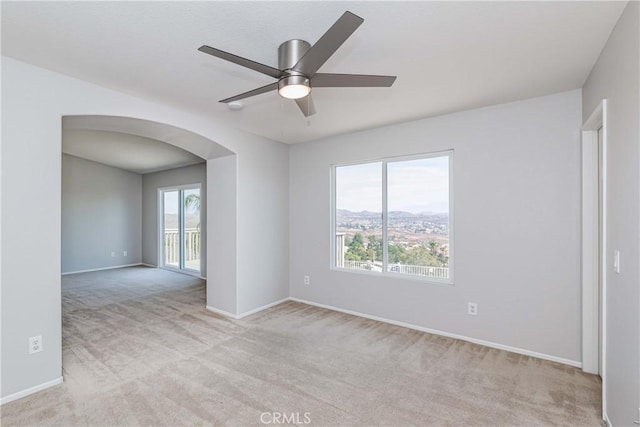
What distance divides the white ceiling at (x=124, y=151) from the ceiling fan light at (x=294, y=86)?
4.41 metres

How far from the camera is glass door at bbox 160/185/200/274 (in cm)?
687

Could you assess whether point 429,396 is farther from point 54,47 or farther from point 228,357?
point 54,47

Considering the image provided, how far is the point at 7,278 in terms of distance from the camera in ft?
7.06

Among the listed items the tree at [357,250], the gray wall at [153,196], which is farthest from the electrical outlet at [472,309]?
the gray wall at [153,196]

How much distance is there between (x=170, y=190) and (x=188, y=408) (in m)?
6.28

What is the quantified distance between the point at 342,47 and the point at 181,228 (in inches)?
250

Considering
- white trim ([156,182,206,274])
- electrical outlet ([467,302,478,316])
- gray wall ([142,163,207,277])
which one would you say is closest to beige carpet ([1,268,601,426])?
electrical outlet ([467,302,478,316])

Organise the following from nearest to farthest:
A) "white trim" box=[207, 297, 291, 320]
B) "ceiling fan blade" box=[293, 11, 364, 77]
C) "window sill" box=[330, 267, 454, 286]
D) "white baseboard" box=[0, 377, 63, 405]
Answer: "ceiling fan blade" box=[293, 11, 364, 77] → "white baseboard" box=[0, 377, 63, 405] → "window sill" box=[330, 267, 454, 286] → "white trim" box=[207, 297, 291, 320]

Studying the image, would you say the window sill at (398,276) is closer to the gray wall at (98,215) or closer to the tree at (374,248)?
the tree at (374,248)

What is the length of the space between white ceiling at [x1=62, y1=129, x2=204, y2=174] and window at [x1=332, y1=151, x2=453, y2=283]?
3.42 m

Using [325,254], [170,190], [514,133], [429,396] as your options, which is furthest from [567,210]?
[170,190]

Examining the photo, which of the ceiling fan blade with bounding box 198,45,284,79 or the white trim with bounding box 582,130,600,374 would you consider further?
the white trim with bounding box 582,130,600,374

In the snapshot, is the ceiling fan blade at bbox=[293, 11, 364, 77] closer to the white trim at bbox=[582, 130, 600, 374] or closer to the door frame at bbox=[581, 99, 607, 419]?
the door frame at bbox=[581, 99, 607, 419]

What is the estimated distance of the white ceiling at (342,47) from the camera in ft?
5.48
